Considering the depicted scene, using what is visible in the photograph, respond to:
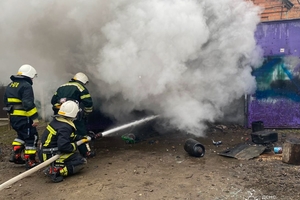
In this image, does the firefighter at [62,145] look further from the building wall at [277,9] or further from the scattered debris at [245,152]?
the building wall at [277,9]

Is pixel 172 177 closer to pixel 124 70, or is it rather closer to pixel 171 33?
pixel 124 70

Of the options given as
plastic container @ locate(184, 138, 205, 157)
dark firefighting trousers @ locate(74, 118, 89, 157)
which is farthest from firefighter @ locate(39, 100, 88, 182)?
plastic container @ locate(184, 138, 205, 157)

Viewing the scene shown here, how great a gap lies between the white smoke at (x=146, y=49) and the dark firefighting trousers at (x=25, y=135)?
1743mm

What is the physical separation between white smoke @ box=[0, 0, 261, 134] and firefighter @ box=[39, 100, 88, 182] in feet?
5.21

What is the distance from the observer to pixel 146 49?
575 cm

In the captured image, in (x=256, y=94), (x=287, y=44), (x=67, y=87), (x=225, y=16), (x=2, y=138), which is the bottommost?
(x=2, y=138)

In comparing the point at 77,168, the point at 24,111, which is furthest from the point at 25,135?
the point at 77,168

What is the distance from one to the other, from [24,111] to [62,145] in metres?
1.33

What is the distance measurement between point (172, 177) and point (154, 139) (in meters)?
2.53

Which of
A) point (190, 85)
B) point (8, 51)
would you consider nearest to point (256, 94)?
point (190, 85)

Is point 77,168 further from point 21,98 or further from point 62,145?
point 21,98

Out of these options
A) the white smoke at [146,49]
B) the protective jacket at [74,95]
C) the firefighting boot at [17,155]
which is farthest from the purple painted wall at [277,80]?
the firefighting boot at [17,155]

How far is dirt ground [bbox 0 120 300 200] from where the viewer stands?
381 cm

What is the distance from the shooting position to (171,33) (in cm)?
570
